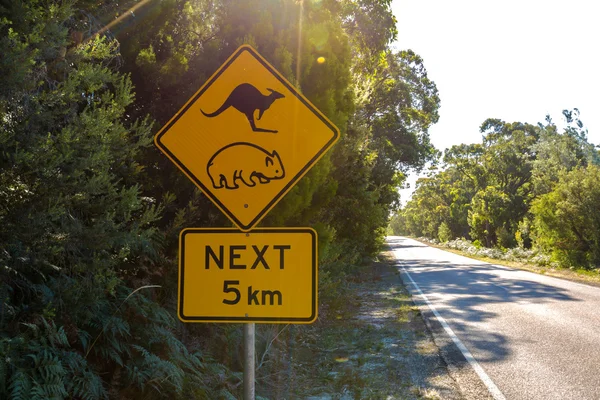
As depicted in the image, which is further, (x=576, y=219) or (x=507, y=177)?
(x=507, y=177)

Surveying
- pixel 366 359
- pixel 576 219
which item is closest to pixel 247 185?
pixel 366 359

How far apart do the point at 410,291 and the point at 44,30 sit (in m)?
15.1

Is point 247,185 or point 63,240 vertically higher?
point 247,185

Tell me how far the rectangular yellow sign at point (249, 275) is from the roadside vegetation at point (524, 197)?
88.4 feet

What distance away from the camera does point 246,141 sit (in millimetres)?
3148

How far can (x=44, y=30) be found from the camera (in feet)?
12.8

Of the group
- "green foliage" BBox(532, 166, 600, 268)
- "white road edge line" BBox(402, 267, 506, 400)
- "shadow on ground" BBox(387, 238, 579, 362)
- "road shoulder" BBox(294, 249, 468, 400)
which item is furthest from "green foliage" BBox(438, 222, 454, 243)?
"white road edge line" BBox(402, 267, 506, 400)

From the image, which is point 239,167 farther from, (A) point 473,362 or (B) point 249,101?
(A) point 473,362

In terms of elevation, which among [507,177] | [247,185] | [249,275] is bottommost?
[249,275]

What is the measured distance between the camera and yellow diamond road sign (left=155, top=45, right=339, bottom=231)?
3.08 meters

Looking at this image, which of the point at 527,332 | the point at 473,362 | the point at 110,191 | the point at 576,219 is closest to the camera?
the point at 110,191

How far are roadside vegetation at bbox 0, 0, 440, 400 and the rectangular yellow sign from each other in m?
1.10

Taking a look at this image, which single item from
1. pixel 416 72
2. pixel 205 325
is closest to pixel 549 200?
pixel 416 72

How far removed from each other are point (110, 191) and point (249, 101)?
1782 mm
